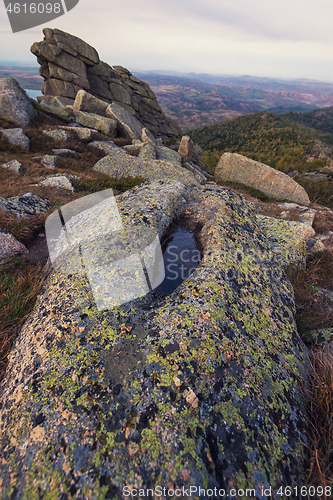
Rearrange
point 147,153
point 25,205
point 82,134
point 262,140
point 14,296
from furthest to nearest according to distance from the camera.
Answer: point 262,140 → point 147,153 → point 82,134 → point 25,205 → point 14,296

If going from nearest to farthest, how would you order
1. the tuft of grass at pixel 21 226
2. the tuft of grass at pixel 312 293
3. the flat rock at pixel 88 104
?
1. the tuft of grass at pixel 312 293
2. the tuft of grass at pixel 21 226
3. the flat rock at pixel 88 104

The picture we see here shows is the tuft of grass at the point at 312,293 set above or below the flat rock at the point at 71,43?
below

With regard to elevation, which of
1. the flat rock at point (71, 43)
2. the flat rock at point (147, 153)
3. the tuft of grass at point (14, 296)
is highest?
the flat rock at point (71, 43)

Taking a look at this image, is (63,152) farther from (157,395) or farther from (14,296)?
(157,395)

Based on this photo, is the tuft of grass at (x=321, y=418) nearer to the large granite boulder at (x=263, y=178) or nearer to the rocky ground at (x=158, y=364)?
the rocky ground at (x=158, y=364)

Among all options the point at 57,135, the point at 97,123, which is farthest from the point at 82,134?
the point at 97,123

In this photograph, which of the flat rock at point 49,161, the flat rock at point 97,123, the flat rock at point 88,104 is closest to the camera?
the flat rock at point 49,161

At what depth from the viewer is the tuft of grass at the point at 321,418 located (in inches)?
80.8

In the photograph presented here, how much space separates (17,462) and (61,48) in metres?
45.8

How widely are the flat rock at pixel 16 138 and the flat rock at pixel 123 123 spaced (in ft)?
40.6

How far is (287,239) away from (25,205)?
853 cm

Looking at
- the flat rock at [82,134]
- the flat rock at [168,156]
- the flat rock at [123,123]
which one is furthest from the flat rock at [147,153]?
the flat rock at [123,123]

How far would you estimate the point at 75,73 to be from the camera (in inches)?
1341

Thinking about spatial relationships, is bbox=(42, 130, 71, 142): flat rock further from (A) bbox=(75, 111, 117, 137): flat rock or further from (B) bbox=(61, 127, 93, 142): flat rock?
(A) bbox=(75, 111, 117, 137): flat rock
